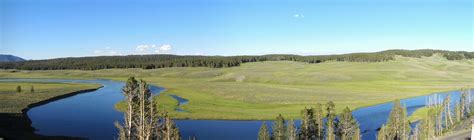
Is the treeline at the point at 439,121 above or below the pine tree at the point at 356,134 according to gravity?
below

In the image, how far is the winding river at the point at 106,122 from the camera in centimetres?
8325

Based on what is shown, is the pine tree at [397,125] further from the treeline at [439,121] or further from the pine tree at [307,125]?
the pine tree at [307,125]

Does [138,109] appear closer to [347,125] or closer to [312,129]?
[312,129]

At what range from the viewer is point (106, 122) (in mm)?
95688

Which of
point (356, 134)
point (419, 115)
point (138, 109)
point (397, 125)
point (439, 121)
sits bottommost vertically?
point (419, 115)

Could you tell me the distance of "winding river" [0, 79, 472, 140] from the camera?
8325 cm

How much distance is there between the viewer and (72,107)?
12025 centimetres

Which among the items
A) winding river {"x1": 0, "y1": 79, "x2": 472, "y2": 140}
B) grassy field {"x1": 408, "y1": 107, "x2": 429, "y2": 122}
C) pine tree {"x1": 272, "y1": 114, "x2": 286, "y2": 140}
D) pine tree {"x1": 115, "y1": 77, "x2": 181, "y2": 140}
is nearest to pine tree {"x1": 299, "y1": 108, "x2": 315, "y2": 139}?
pine tree {"x1": 272, "y1": 114, "x2": 286, "y2": 140}

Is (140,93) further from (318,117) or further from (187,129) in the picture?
(187,129)

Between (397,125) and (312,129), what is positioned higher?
(312,129)

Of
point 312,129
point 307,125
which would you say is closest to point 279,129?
point 307,125

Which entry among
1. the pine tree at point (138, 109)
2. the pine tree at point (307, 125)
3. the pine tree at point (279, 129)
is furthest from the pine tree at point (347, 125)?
the pine tree at point (138, 109)

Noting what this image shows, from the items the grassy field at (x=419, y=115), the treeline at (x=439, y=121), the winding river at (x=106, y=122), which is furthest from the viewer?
the grassy field at (x=419, y=115)

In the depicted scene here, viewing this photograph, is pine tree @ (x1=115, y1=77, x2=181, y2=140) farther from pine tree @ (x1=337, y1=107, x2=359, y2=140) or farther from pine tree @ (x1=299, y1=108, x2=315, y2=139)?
pine tree @ (x1=337, y1=107, x2=359, y2=140)
